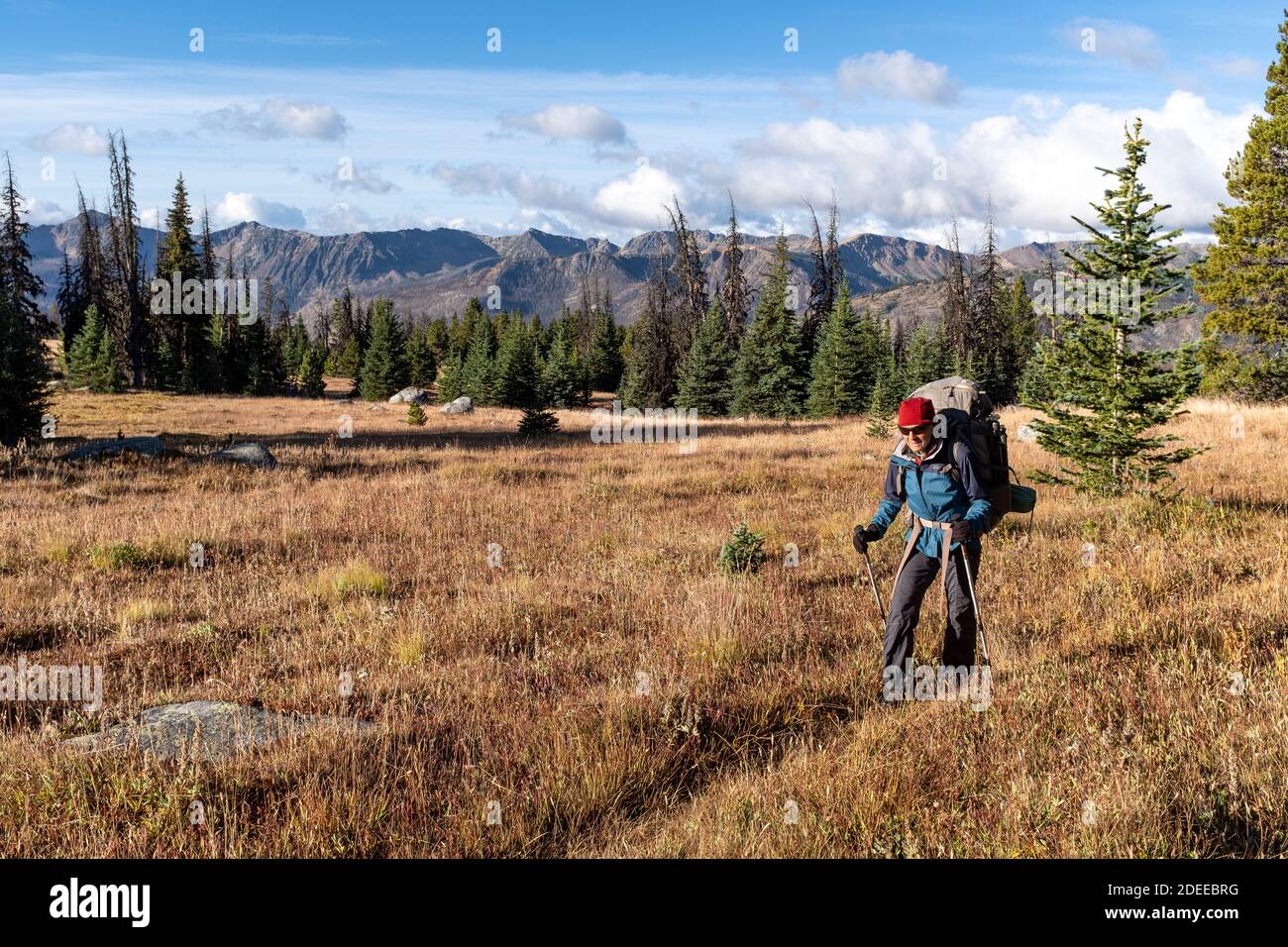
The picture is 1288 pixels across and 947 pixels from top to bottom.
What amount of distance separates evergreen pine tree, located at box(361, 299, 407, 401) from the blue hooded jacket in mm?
58778

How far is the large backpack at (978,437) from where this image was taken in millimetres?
5141

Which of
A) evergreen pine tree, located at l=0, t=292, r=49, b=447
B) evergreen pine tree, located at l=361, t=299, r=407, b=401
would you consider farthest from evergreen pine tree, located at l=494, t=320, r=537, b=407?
evergreen pine tree, located at l=0, t=292, r=49, b=447

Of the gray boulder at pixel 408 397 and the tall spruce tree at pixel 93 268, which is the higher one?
the tall spruce tree at pixel 93 268

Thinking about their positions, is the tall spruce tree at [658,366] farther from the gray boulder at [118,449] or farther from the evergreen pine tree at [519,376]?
the gray boulder at [118,449]

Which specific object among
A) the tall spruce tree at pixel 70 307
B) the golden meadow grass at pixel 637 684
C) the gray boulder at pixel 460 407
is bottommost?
the golden meadow grass at pixel 637 684

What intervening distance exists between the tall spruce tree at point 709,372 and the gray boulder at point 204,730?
4046 centimetres

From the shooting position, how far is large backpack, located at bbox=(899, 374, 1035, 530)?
16.9ft

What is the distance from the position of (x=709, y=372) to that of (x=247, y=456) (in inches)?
1218

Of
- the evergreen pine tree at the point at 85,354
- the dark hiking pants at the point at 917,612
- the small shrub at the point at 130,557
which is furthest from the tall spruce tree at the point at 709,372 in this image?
the dark hiking pants at the point at 917,612

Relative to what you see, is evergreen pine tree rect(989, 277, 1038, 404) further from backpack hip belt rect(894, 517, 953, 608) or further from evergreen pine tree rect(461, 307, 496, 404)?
backpack hip belt rect(894, 517, 953, 608)

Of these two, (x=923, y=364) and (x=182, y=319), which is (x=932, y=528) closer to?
(x=923, y=364)

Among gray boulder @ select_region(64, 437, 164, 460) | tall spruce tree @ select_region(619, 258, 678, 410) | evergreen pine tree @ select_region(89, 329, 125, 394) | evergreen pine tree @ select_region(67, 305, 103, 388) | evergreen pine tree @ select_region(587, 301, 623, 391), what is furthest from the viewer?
evergreen pine tree @ select_region(587, 301, 623, 391)

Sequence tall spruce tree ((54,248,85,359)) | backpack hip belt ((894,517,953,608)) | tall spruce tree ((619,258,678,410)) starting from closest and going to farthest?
backpack hip belt ((894,517,953,608))
tall spruce tree ((619,258,678,410))
tall spruce tree ((54,248,85,359))

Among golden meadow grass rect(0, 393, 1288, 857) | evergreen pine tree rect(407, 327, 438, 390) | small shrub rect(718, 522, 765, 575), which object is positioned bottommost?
golden meadow grass rect(0, 393, 1288, 857)
